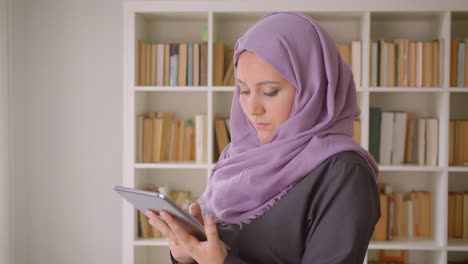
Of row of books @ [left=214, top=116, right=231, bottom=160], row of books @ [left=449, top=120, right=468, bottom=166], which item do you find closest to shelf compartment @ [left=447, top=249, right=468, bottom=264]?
row of books @ [left=449, top=120, right=468, bottom=166]

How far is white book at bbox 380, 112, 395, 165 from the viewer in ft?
11.3

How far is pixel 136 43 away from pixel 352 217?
2.43 metres

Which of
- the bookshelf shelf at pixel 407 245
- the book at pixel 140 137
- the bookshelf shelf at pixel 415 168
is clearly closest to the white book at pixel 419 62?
the bookshelf shelf at pixel 415 168

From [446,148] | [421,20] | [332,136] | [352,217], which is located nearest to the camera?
[352,217]

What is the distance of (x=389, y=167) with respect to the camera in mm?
3336

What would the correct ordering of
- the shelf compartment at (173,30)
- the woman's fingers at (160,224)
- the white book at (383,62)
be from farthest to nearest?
the shelf compartment at (173,30), the white book at (383,62), the woman's fingers at (160,224)

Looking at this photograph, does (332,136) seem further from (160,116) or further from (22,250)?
(22,250)

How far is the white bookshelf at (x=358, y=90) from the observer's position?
10.9 feet

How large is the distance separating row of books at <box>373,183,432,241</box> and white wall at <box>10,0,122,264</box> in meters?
1.69

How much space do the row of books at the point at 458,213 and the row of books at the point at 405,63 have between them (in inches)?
27.4

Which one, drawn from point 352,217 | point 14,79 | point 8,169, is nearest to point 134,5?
point 14,79

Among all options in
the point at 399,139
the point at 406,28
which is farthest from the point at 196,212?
the point at 406,28

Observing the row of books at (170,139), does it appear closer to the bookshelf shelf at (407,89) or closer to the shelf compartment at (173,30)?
the shelf compartment at (173,30)

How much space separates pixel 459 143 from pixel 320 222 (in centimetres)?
248
